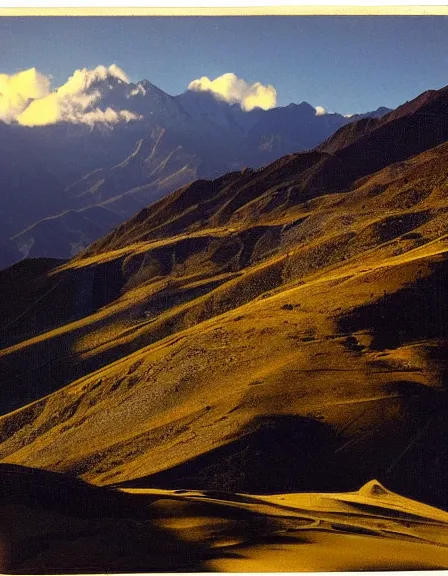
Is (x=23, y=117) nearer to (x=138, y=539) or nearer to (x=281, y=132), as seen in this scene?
(x=281, y=132)

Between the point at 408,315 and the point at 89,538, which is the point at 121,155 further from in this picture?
the point at 89,538

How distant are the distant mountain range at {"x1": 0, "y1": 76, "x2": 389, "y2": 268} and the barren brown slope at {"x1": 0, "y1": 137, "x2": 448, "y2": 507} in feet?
1.94

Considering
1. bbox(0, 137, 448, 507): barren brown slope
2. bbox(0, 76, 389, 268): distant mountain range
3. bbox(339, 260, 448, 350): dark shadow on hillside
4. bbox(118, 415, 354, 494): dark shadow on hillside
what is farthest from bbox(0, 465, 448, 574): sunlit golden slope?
bbox(0, 76, 389, 268): distant mountain range

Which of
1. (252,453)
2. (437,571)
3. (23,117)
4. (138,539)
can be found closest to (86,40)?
(23,117)

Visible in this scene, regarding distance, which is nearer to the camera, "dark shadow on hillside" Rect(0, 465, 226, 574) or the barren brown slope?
"dark shadow on hillside" Rect(0, 465, 226, 574)

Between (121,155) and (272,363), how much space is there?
4240 mm

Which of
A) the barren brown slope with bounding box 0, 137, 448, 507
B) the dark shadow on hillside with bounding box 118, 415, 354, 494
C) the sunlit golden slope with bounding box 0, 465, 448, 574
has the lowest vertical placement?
the sunlit golden slope with bounding box 0, 465, 448, 574

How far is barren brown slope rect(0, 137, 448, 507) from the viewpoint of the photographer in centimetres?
750

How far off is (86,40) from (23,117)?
165cm

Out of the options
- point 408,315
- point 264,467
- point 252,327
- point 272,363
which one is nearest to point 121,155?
point 252,327

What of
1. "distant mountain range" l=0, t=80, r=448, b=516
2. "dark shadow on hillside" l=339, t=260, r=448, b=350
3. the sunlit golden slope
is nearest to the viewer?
the sunlit golden slope

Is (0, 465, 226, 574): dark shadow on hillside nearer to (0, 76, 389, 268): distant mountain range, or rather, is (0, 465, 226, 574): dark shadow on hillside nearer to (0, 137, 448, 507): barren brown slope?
(0, 137, 448, 507): barren brown slope

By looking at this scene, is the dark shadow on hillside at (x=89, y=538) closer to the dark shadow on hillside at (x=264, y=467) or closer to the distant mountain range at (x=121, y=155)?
the dark shadow on hillside at (x=264, y=467)

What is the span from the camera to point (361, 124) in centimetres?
980
